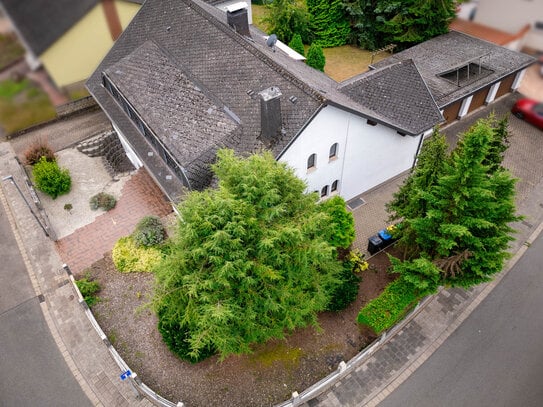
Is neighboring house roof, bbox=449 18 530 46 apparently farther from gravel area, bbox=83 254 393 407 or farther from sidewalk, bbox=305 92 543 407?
gravel area, bbox=83 254 393 407

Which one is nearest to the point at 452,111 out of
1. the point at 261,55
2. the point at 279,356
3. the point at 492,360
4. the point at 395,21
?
the point at 395,21

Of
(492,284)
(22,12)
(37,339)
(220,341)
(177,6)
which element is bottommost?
(37,339)

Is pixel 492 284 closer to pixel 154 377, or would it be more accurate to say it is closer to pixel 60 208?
pixel 154 377

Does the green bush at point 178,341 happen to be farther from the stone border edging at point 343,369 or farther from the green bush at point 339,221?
the green bush at point 339,221

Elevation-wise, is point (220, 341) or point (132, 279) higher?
point (220, 341)

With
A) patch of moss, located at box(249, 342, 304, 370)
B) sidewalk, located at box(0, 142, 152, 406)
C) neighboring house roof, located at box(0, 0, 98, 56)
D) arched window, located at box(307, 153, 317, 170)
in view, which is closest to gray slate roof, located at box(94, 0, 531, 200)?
arched window, located at box(307, 153, 317, 170)

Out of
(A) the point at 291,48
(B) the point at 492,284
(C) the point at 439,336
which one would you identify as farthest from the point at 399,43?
(C) the point at 439,336

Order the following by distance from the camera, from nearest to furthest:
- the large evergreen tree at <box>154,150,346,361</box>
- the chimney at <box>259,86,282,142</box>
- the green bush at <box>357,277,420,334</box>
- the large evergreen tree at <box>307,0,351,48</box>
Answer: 1. the large evergreen tree at <box>154,150,346,361</box>
2. the chimney at <box>259,86,282,142</box>
3. the green bush at <box>357,277,420,334</box>
4. the large evergreen tree at <box>307,0,351,48</box>
